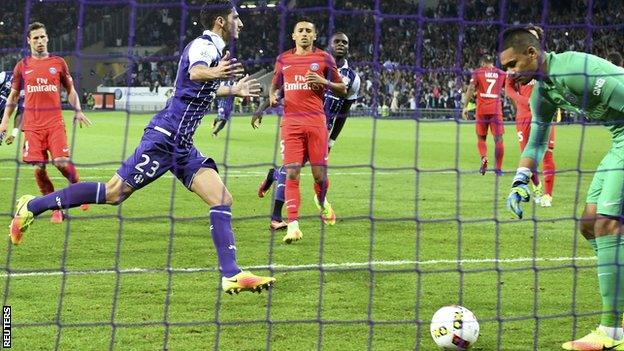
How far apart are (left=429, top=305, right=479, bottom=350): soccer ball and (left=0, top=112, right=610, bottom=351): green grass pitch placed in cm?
14

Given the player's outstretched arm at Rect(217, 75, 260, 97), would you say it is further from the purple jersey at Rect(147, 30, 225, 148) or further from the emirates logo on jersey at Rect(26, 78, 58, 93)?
the emirates logo on jersey at Rect(26, 78, 58, 93)

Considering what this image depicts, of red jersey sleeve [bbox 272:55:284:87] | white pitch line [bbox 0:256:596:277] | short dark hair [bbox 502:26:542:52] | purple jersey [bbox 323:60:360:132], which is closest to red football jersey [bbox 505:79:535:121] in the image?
purple jersey [bbox 323:60:360:132]

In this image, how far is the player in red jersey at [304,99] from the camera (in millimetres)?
9852

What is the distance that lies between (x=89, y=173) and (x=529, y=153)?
38.8 feet

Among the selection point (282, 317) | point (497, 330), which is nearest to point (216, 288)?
point (282, 317)

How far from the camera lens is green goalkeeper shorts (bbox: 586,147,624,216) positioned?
6.09m

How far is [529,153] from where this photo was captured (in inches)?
260

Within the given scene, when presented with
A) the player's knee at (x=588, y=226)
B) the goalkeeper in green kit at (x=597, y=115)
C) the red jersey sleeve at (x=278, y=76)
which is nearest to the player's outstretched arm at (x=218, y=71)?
the goalkeeper in green kit at (x=597, y=115)

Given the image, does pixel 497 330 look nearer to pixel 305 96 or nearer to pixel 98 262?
pixel 98 262

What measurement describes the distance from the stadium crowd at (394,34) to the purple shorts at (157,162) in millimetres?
7446

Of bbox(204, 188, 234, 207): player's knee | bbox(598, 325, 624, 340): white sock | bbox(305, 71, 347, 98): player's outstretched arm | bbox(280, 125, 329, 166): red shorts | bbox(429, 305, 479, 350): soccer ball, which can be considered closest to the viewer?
bbox(429, 305, 479, 350): soccer ball

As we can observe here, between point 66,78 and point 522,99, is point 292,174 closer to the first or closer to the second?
point 66,78

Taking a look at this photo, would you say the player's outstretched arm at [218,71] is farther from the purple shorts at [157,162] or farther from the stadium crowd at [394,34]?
the stadium crowd at [394,34]

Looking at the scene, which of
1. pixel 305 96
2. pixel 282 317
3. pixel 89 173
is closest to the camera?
pixel 282 317
